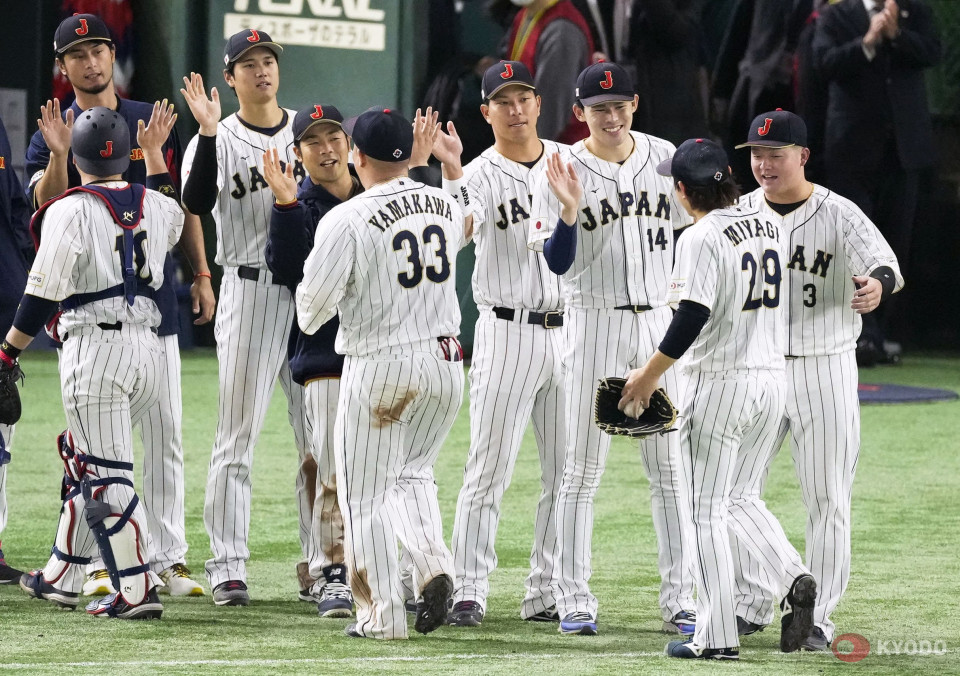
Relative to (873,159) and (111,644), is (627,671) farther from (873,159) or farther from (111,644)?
(873,159)

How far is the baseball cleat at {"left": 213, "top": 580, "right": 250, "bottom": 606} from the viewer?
5.95m

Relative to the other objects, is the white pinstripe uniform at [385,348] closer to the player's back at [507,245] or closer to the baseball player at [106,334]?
the player's back at [507,245]

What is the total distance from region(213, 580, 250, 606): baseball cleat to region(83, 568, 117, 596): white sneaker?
42 cm

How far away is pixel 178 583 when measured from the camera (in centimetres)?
617

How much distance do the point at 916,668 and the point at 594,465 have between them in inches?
53.7

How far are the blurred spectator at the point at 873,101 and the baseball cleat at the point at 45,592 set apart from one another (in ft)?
31.9

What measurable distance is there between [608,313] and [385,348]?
946 mm

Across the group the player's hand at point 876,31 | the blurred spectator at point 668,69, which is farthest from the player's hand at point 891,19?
the blurred spectator at point 668,69

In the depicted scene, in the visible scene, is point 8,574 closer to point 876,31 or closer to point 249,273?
point 249,273

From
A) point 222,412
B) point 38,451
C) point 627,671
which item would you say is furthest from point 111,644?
point 38,451

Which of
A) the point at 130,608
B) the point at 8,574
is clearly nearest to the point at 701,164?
the point at 130,608

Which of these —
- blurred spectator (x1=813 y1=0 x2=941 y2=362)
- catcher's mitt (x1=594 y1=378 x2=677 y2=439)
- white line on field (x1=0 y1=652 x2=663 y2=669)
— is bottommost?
white line on field (x1=0 y1=652 x2=663 y2=669)

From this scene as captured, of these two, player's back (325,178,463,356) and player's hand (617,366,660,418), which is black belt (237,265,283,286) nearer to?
player's back (325,178,463,356)

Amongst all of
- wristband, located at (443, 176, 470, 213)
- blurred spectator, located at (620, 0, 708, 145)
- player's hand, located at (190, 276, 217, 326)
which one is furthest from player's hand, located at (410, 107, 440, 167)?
blurred spectator, located at (620, 0, 708, 145)
